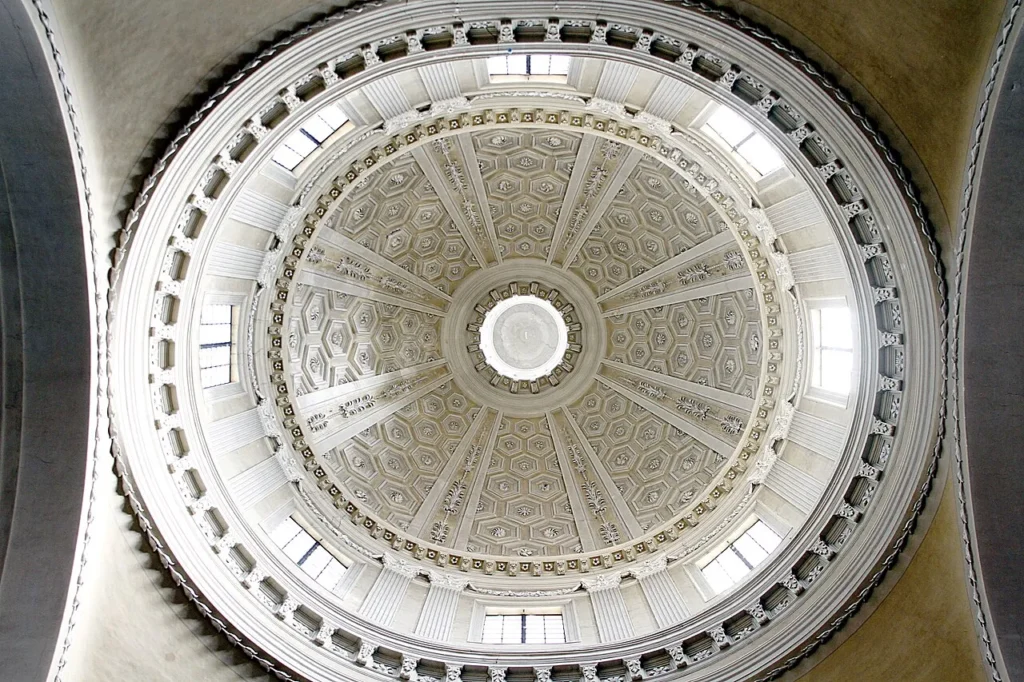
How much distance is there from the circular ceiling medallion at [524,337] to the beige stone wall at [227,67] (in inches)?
445

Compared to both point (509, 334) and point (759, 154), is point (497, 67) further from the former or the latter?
point (509, 334)

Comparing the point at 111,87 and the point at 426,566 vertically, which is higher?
the point at 111,87

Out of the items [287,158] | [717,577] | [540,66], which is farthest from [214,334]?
[717,577]

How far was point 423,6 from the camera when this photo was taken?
10242mm

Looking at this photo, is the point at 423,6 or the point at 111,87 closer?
the point at 111,87

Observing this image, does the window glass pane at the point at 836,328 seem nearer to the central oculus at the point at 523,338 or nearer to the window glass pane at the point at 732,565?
the window glass pane at the point at 732,565

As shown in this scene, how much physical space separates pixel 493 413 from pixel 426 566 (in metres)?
5.60

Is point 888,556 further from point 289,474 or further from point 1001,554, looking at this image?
point 289,474

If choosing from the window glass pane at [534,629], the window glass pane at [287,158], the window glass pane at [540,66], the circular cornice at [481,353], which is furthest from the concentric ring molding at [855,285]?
the circular cornice at [481,353]

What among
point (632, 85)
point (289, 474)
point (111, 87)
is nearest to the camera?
point (111, 87)

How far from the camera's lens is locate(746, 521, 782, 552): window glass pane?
14.9 metres

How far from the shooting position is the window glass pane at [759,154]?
14469 mm

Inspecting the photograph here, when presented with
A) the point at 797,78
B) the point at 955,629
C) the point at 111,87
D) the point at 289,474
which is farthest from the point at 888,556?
the point at 111,87

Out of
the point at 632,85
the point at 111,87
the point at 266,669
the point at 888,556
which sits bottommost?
the point at 266,669
